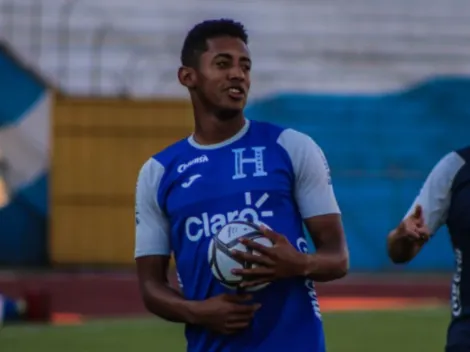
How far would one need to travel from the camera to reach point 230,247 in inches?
169

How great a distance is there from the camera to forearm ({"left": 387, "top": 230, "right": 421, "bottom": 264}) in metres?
5.39

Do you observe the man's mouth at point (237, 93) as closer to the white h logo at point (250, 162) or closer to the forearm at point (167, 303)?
the white h logo at point (250, 162)

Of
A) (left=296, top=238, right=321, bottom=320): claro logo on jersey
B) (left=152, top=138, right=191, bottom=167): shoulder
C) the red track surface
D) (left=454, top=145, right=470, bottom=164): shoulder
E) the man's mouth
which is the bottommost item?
the red track surface

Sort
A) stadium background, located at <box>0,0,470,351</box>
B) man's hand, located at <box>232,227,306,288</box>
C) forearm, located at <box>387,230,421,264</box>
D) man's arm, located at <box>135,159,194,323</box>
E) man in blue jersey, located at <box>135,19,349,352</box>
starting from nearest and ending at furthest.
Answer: man's hand, located at <box>232,227,306,288</box>, man in blue jersey, located at <box>135,19,349,352</box>, man's arm, located at <box>135,159,194,323</box>, forearm, located at <box>387,230,421,264</box>, stadium background, located at <box>0,0,470,351</box>

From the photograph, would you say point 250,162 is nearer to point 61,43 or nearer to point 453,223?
point 453,223

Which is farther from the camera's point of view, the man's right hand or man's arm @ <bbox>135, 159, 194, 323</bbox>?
man's arm @ <bbox>135, 159, 194, 323</bbox>

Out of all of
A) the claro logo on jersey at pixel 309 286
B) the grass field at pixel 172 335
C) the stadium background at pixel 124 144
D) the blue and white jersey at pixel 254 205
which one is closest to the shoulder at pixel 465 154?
the blue and white jersey at pixel 254 205

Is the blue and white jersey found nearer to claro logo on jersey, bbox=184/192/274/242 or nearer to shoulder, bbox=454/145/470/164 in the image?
claro logo on jersey, bbox=184/192/274/242

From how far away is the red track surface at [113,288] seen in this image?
16.6 m

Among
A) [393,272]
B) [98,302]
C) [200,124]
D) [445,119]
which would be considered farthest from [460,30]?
[200,124]

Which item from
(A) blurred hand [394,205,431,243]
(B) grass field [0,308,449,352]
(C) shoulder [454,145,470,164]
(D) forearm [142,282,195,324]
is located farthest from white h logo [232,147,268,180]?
(B) grass field [0,308,449,352]

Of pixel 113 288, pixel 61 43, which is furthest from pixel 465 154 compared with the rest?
pixel 61 43

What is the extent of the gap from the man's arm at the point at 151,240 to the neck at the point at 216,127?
0.65 feet

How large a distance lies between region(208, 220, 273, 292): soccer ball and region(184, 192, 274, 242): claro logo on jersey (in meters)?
0.11
